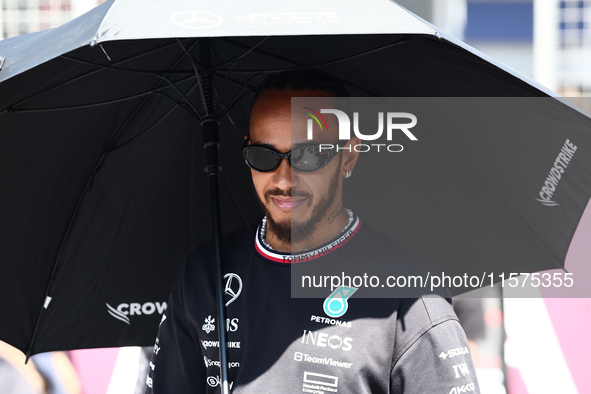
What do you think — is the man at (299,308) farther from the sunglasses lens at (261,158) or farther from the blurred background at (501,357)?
the blurred background at (501,357)

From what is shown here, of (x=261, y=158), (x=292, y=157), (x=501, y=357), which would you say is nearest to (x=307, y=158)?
(x=292, y=157)

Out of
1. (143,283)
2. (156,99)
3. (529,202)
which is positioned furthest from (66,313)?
(529,202)

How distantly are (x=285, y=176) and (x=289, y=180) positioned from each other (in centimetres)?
2

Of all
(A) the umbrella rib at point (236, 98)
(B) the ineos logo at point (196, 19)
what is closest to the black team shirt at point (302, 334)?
(A) the umbrella rib at point (236, 98)

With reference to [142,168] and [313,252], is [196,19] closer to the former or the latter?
[313,252]

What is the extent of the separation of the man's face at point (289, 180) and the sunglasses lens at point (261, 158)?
2 centimetres

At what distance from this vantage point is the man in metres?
1.71

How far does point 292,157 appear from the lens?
6.19ft

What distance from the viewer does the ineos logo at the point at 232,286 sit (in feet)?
6.41

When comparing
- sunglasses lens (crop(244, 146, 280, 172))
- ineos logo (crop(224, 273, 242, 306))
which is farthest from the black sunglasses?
ineos logo (crop(224, 273, 242, 306))

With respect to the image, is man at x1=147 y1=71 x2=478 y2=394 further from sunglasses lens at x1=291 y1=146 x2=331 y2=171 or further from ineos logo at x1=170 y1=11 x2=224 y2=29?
ineos logo at x1=170 y1=11 x2=224 y2=29

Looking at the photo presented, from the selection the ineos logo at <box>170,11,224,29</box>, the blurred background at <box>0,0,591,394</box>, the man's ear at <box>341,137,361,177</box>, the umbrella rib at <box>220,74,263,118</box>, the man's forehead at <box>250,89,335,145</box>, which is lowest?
the blurred background at <box>0,0,591,394</box>

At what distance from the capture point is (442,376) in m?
1.65

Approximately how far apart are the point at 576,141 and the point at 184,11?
1184mm
